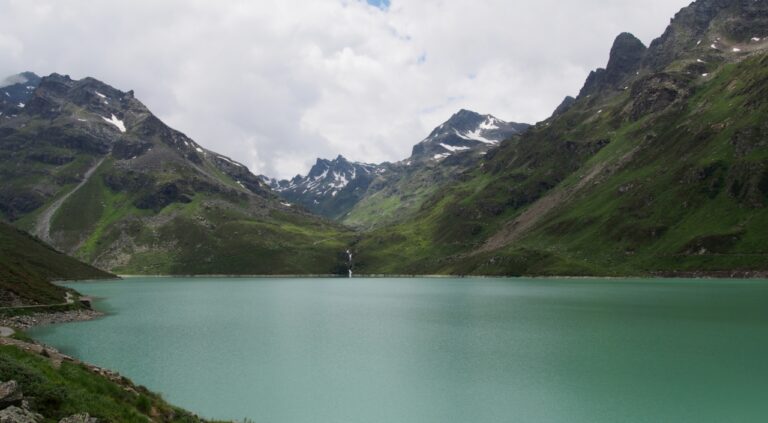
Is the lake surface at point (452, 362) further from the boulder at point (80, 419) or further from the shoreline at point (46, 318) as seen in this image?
the boulder at point (80, 419)

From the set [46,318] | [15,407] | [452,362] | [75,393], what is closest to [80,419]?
[15,407]

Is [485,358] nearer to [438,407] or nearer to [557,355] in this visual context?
[557,355]

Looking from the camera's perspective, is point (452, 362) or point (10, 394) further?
point (452, 362)

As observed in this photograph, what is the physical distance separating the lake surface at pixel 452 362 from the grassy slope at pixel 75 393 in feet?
32.4

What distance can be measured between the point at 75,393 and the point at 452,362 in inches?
1524

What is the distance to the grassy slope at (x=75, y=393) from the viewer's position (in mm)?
20953

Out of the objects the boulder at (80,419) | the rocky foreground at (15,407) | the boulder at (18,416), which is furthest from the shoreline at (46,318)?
the boulder at (18,416)

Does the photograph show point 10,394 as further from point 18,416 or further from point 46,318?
point 46,318

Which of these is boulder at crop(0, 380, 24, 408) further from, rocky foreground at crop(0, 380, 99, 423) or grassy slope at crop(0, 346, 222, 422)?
grassy slope at crop(0, 346, 222, 422)

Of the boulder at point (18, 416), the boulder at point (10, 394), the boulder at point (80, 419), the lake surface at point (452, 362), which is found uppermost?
the boulder at point (10, 394)

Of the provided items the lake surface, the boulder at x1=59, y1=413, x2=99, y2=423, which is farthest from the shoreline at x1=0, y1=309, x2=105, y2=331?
the boulder at x1=59, y1=413, x2=99, y2=423

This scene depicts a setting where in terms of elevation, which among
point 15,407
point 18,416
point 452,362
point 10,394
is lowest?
point 452,362

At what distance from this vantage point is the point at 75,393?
23.1 m

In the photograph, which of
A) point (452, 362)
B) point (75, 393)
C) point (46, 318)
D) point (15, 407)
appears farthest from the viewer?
point (46, 318)
